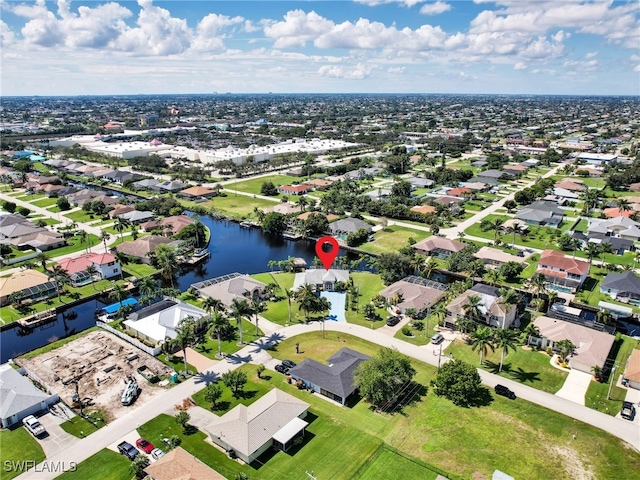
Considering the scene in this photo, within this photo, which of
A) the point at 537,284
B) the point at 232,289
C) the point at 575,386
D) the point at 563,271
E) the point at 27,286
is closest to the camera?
the point at 575,386

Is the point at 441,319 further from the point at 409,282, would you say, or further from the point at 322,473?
the point at 322,473

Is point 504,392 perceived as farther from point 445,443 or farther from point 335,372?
point 335,372

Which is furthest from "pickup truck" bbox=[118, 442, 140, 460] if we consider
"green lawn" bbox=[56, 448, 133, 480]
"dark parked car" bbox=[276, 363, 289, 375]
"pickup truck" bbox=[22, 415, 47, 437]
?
"dark parked car" bbox=[276, 363, 289, 375]

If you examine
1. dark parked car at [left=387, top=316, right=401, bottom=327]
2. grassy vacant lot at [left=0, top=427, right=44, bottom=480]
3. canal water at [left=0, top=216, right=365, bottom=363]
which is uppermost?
dark parked car at [left=387, top=316, right=401, bottom=327]

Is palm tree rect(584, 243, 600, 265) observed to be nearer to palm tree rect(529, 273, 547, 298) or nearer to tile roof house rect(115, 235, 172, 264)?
palm tree rect(529, 273, 547, 298)

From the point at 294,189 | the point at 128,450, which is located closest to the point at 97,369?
the point at 128,450

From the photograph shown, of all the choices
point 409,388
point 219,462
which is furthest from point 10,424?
point 409,388

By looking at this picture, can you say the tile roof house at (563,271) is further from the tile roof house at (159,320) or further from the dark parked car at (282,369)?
the tile roof house at (159,320)
